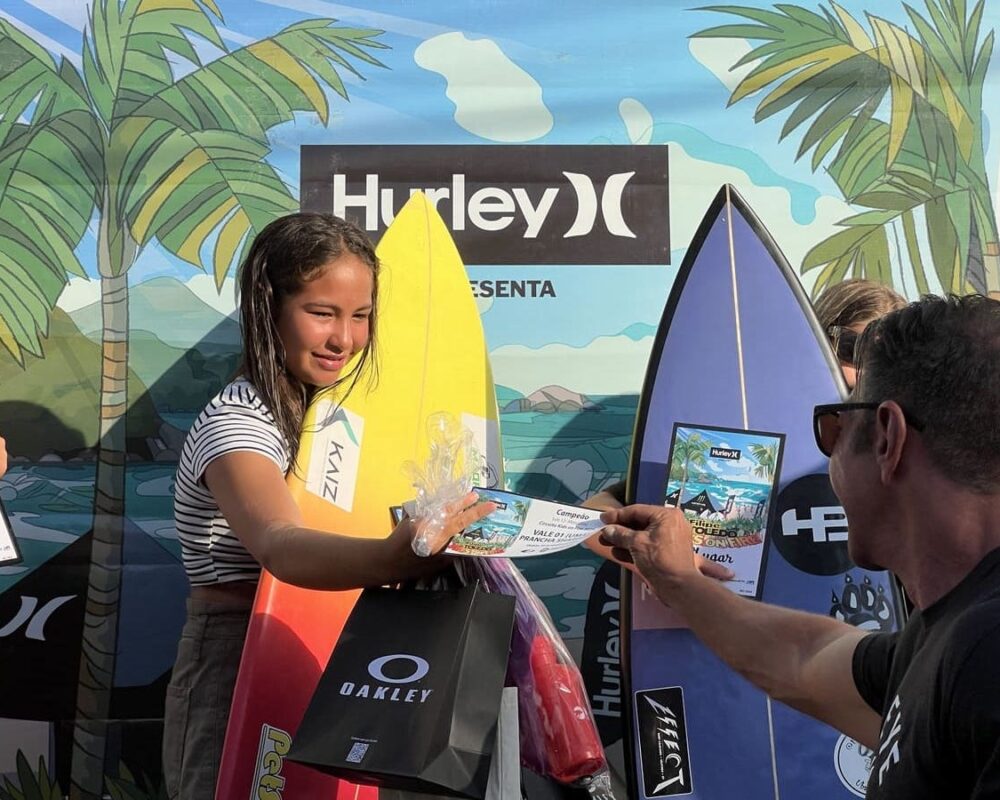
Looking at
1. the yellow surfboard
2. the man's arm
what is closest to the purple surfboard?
the yellow surfboard

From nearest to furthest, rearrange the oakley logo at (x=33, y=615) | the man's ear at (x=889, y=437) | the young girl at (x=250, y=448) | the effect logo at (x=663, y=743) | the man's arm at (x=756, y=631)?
the man's ear at (x=889, y=437) < the man's arm at (x=756, y=631) < the young girl at (x=250, y=448) < the effect logo at (x=663, y=743) < the oakley logo at (x=33, y=615)

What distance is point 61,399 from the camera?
298 cm

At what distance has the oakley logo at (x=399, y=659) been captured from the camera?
1.44 metres

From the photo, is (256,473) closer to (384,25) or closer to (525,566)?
(525,566)

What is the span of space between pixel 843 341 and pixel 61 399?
206 centimetres

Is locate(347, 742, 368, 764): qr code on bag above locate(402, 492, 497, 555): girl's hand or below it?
below

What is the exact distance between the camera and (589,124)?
304 cm

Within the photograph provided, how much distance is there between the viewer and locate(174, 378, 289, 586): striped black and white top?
70.5 inches

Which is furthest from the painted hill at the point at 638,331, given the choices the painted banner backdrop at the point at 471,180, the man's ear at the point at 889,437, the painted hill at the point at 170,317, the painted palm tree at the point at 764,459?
the man's ear at the point at 889,437

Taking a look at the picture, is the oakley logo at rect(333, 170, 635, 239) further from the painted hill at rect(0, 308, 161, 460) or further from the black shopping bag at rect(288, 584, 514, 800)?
the black shopping bag at rect(288, 584, 514, 800)

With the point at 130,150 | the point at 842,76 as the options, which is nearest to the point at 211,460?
the point at 130,150

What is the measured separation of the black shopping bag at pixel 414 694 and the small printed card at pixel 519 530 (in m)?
0.09

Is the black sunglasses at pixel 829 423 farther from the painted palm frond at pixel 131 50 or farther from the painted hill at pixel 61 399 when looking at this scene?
the painted palm frond at pixel 131 50

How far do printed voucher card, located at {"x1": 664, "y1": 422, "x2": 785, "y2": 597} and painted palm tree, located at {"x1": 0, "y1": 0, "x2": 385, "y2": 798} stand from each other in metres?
1.31
